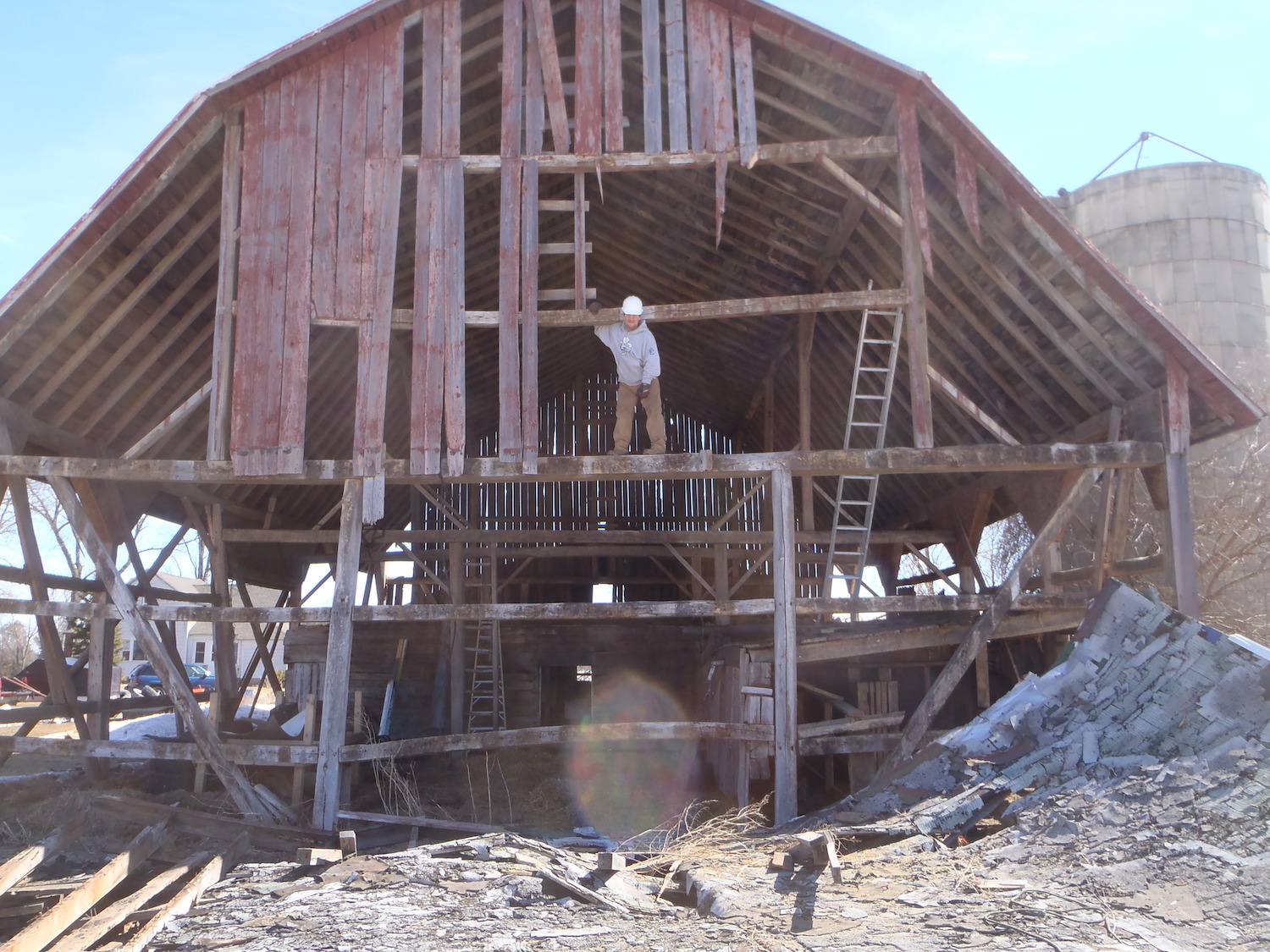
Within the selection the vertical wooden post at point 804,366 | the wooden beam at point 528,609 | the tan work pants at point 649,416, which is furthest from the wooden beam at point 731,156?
the wooden beam at point 528,609

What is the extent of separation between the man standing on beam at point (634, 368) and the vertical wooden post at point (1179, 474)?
211 inches

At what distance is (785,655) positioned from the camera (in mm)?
10555

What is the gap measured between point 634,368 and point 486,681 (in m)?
8.71

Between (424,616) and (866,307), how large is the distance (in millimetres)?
5979

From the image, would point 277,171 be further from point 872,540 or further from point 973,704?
point 973,704

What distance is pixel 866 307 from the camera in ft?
35.3

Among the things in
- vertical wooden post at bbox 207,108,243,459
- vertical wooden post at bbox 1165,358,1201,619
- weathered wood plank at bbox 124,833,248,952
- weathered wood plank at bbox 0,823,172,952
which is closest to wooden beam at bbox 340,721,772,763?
weathered wood plank at bbox 124,833,248,952

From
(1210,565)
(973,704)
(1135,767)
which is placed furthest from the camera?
(1210,565)

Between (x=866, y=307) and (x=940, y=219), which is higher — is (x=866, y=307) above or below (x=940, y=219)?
below

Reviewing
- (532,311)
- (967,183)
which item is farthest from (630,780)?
(967,183)

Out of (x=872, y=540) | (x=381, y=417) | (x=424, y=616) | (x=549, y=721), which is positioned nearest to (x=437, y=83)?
(x=381, y=417)

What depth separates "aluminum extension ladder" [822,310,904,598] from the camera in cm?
1137

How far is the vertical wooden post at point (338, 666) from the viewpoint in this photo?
1004 centimetres

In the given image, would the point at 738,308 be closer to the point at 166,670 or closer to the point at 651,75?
the point at 651,75
